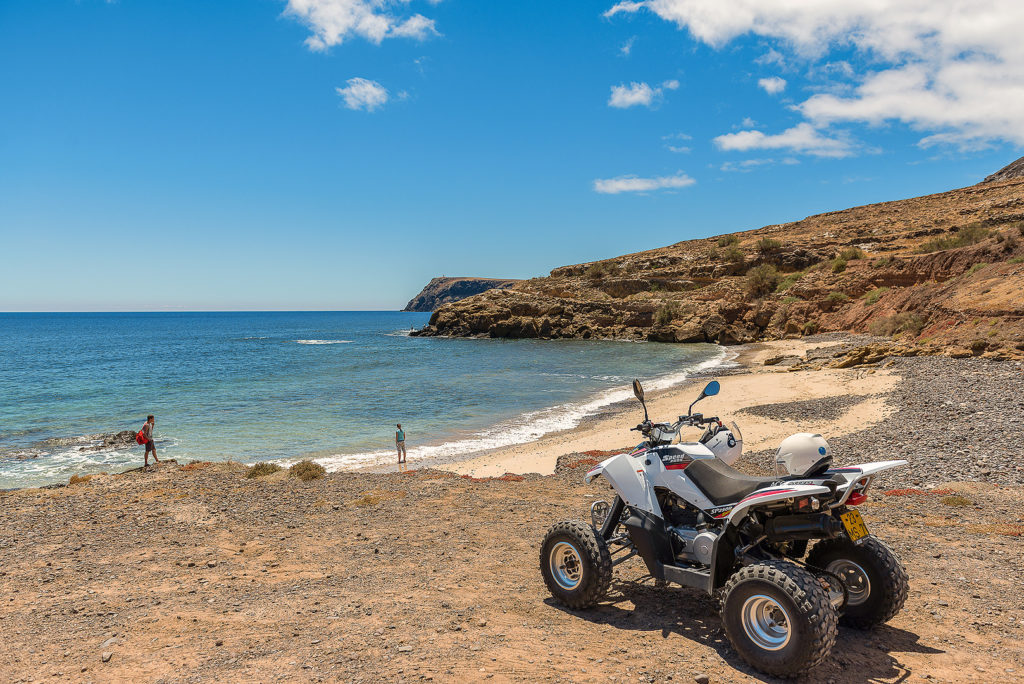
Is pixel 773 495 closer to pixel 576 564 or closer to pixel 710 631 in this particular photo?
pixel 710 631

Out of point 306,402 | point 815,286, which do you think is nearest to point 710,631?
point 306,402

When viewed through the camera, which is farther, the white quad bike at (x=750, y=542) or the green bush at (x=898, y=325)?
the green bush at (x=898, y=325)

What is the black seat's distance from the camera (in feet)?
13.5

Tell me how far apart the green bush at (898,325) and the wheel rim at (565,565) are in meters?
33.5

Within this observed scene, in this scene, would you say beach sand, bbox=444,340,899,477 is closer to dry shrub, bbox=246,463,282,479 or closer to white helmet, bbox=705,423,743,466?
dry shrub, bbox=246,463,282,479

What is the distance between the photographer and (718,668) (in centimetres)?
387

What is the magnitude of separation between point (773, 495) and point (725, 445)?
880mm

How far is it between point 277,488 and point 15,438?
18.0m

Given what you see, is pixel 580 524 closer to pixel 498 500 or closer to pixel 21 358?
pixel 498 500

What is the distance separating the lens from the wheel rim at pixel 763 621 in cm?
377

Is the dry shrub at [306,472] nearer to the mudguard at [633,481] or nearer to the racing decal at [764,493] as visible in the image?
the mudguard at [633,481]

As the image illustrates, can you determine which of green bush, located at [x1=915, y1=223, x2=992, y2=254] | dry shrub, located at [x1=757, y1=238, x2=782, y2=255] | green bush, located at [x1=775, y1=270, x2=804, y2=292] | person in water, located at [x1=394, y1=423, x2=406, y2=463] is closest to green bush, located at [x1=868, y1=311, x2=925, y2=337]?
green bush, located at [x1=915, y1=223, x2=992, y2=254]

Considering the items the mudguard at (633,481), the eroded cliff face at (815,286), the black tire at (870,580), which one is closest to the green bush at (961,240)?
the eroded cliff face at (815,286)

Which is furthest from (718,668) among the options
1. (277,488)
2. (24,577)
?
(277,488)
